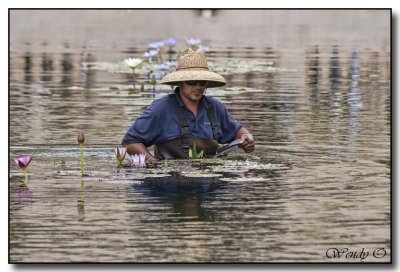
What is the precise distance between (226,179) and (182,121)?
0.52 meters

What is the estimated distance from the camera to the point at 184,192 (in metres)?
10.4

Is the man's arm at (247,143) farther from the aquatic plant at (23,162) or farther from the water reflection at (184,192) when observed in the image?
the aquatic plant at (23,162)

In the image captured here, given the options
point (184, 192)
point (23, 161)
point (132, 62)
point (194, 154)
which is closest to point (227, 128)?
point (194, 154)

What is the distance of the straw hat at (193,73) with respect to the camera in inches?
423

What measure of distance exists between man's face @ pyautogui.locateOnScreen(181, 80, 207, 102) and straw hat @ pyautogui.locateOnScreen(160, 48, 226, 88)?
6cm

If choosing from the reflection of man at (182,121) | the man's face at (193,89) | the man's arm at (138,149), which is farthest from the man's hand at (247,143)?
the man's arm at (138,149)

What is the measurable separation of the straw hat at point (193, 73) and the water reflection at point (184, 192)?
1.91ft

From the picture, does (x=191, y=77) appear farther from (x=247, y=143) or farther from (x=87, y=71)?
(x=87, y=71)

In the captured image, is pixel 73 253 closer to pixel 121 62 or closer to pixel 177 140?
pixel 177 140

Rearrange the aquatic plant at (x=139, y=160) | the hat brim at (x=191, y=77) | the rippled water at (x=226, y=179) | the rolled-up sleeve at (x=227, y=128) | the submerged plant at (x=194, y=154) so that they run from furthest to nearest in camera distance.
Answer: the rolled-up sleeve at (x=227, y=128) < the submerged plant at (x=194, y=154) < the aquatic plant at (x=139, y=160) < the hat brim at (x=191, y=77) < the rippled water at (x=226, y=179)

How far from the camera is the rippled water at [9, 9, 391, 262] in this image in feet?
31.1

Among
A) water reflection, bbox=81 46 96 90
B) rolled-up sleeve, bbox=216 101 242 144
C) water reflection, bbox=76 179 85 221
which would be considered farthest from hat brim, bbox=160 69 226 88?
water reflection, bbox=81 46 96 90

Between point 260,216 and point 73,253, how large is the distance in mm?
1151

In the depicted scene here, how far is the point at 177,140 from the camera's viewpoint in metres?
11.0
